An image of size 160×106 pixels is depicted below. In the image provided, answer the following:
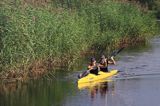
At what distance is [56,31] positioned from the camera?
21.6 meters

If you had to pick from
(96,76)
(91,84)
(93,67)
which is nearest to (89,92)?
(91,84)

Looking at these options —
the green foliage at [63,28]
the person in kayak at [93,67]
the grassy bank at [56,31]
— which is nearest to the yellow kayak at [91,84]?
the person in kayak at [93,67]

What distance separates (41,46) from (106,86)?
9.98 feet

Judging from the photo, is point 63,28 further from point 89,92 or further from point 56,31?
point 89,92

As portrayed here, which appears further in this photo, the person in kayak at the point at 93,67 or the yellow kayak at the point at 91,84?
the person in kayak at the point at 93,67

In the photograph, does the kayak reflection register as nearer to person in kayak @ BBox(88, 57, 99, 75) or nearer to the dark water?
the dark water

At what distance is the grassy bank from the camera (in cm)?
1836

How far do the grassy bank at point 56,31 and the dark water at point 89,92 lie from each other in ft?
2.08

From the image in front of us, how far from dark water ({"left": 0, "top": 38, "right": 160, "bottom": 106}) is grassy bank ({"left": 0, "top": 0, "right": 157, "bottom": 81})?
0.63 metres

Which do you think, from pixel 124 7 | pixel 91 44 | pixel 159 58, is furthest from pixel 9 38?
pixel 124 7

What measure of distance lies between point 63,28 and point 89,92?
180 inches

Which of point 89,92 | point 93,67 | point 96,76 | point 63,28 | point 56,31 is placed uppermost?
point 63,28

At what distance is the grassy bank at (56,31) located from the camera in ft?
60.2

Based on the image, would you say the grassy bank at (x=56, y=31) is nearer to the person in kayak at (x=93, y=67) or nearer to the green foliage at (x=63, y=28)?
the green foliage at (x=63, y=28)
